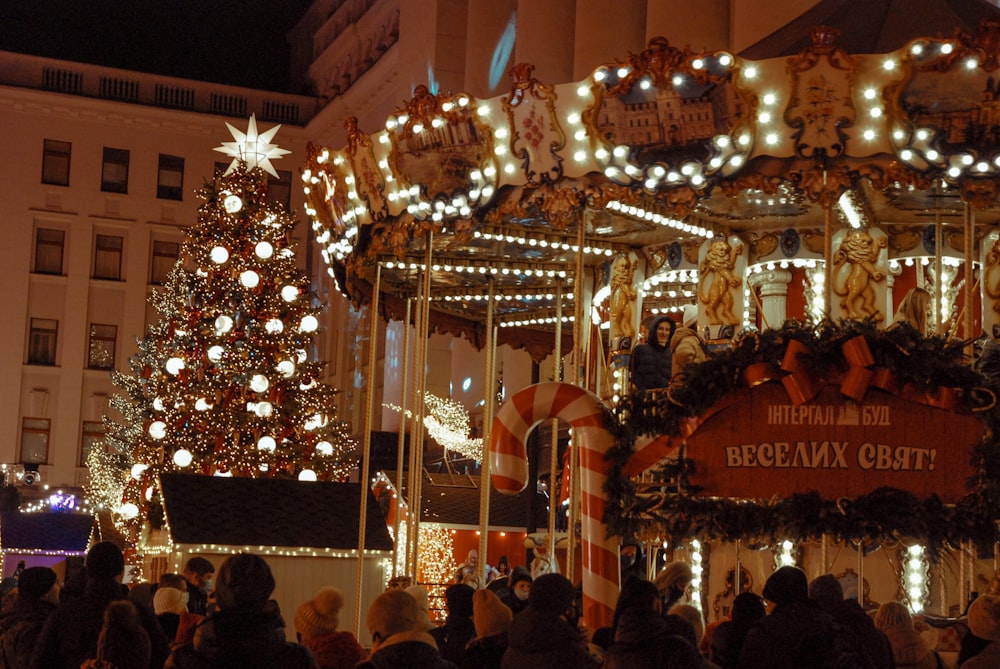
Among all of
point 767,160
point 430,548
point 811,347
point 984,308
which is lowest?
point 430,548

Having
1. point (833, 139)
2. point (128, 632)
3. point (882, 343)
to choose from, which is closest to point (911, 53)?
point (833, 139)

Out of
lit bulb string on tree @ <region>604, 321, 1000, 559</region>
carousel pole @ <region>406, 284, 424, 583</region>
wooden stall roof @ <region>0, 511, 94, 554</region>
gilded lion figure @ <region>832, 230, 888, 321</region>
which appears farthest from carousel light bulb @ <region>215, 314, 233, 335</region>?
lit bulb string on tree @ <region>604, 321, 1000, 559</region>

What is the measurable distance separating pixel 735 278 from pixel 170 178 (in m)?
31.4

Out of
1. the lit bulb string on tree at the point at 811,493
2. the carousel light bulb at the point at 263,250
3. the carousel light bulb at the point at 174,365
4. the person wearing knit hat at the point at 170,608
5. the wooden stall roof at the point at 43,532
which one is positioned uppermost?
the carousel light bulb at the point at 263,250

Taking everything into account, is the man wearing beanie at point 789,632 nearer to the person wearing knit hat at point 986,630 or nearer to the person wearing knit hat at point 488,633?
the person wearing knit hat at point 986,630

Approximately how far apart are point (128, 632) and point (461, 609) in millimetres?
2207

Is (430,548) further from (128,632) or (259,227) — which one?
(128,632)

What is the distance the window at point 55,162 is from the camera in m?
42.6

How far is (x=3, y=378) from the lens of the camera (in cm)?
4184

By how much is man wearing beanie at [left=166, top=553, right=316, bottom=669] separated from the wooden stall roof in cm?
2431

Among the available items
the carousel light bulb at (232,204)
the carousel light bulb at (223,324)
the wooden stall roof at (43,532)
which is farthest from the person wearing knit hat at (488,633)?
the wooden stall roof at (43,532)

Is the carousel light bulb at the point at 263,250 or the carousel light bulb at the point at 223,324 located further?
the carousel light bulb at the point at 263,250

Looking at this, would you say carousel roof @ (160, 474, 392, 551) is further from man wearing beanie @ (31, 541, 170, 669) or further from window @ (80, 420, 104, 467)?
window @ (80, 420, 104, 467)

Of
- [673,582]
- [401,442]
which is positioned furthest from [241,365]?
[673,582]
